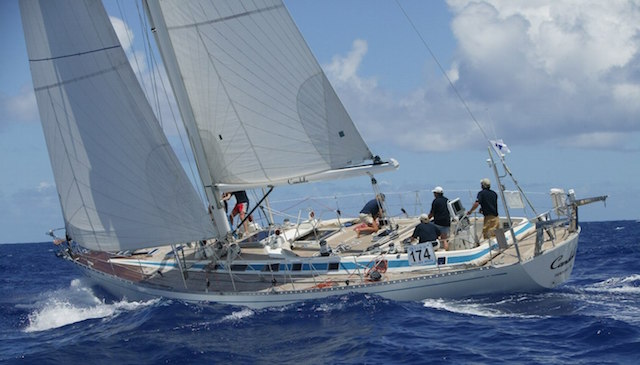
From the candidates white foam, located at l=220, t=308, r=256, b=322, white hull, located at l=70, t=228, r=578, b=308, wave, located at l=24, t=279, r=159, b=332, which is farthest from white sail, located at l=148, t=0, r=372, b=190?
wave, located at l=24, t=279, r=159, b=332

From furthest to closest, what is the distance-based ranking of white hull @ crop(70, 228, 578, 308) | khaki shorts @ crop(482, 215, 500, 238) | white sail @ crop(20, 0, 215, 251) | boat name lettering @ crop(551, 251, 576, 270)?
1. white sail @ crop(20, 0, 215, 251)
2. khaki shorts @ crop(482, 215, 500, 238)
3. boat name lettering @ crop(551, 251, 576, 270)
4. white hull @ crop(70, 228, 578, 308)

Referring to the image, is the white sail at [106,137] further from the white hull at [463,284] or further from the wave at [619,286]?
the wave at [619,286]

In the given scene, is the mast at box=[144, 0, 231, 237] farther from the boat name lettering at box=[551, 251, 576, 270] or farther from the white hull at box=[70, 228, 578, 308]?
the boat name lettering at box=[551, 251, 576, 270]

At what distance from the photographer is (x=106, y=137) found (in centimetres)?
1614

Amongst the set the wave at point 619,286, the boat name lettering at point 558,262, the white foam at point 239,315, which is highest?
the white foam at point 239,315

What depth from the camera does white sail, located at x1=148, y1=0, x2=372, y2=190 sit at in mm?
15922

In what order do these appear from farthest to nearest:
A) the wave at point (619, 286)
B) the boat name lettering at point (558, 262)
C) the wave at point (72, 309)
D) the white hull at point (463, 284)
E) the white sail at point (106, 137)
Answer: the wave at point (72, 309) < the white sail at point (106, 137) < the wave at point (619, 286) < the boat name lettering at point (558, 262) < the white hull at point (463, 284)

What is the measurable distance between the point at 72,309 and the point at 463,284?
31.5 ft

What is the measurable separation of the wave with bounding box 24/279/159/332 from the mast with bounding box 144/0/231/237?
7.76 ft

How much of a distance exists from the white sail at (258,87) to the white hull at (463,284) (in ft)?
8.68

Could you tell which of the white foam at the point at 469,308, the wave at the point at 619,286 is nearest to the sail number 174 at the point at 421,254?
the white foam at the point at 469,308

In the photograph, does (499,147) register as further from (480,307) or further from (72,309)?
(72,309)

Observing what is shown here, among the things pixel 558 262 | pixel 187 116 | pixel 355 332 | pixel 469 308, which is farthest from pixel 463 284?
pixel 187 116

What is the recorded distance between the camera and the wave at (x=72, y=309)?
16.7 m
